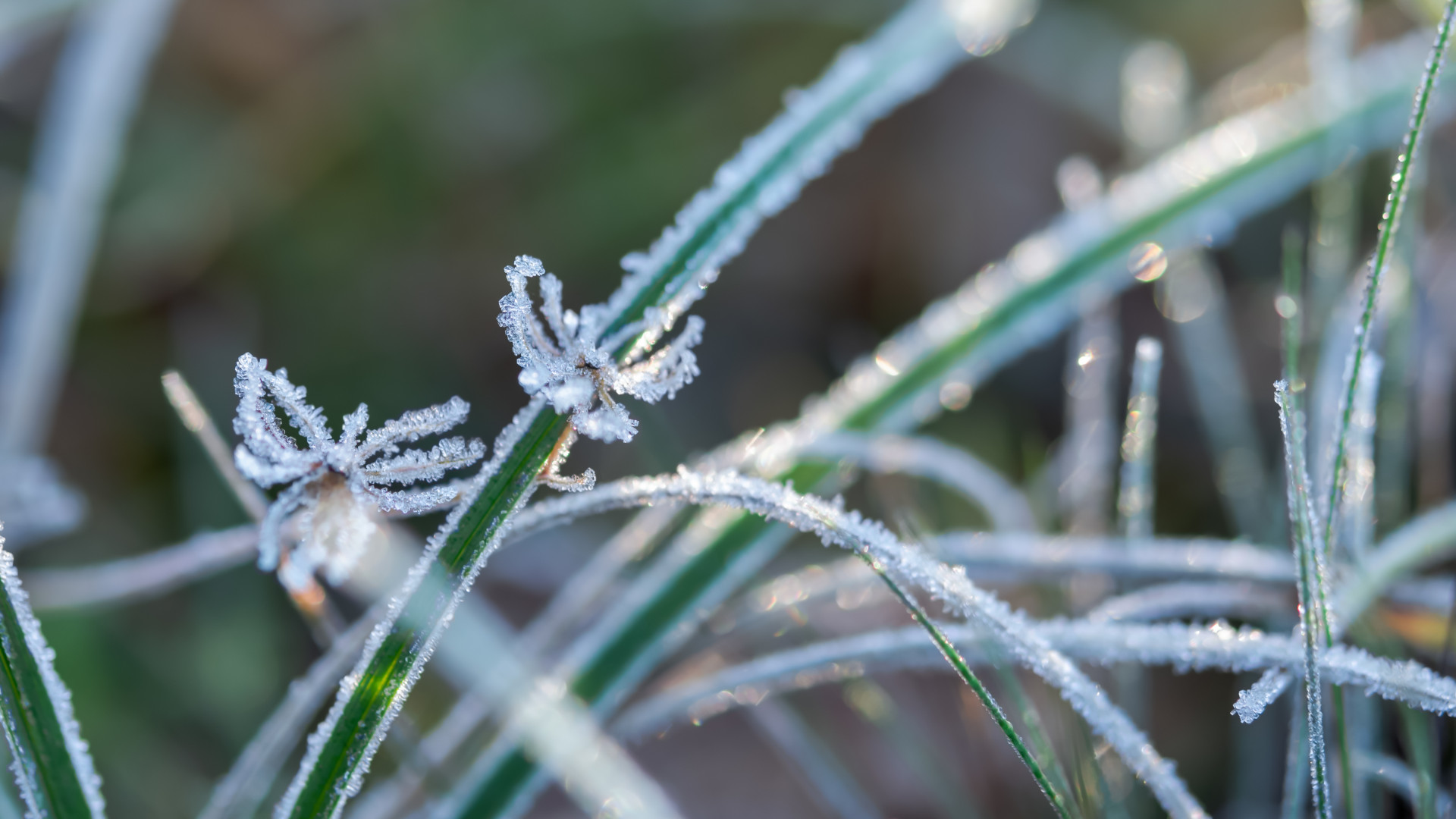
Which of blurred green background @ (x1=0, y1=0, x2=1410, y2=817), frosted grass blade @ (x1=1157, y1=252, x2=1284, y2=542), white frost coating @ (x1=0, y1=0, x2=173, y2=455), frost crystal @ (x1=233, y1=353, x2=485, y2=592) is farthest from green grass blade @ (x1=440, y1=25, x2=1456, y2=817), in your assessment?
white frost coating @ (x1=0, y1=0, x2=173, y2=455)

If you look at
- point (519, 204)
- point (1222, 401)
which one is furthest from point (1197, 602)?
point (519, 204)

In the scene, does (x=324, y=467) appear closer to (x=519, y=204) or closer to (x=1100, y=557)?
(x=1100, y=557)

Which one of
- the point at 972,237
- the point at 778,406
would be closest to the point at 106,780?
the point at 778,406

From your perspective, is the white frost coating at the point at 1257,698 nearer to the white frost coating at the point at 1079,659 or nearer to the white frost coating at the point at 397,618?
the white frost coating at the point at 1079,659

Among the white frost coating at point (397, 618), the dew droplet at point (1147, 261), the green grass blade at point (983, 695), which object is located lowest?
the green grass blade at point (983, 695)

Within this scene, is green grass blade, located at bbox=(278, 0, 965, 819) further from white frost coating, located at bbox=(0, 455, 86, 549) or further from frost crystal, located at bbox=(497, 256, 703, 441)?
white frost coating, located at bbox=(0, 455, 86, 549)

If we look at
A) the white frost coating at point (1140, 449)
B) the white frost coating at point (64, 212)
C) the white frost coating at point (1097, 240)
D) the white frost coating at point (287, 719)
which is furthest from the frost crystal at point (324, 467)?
the white frost coating at point (64, 212)

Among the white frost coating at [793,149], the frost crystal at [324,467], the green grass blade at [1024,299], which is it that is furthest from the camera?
the green grass blade at [1024,299]
